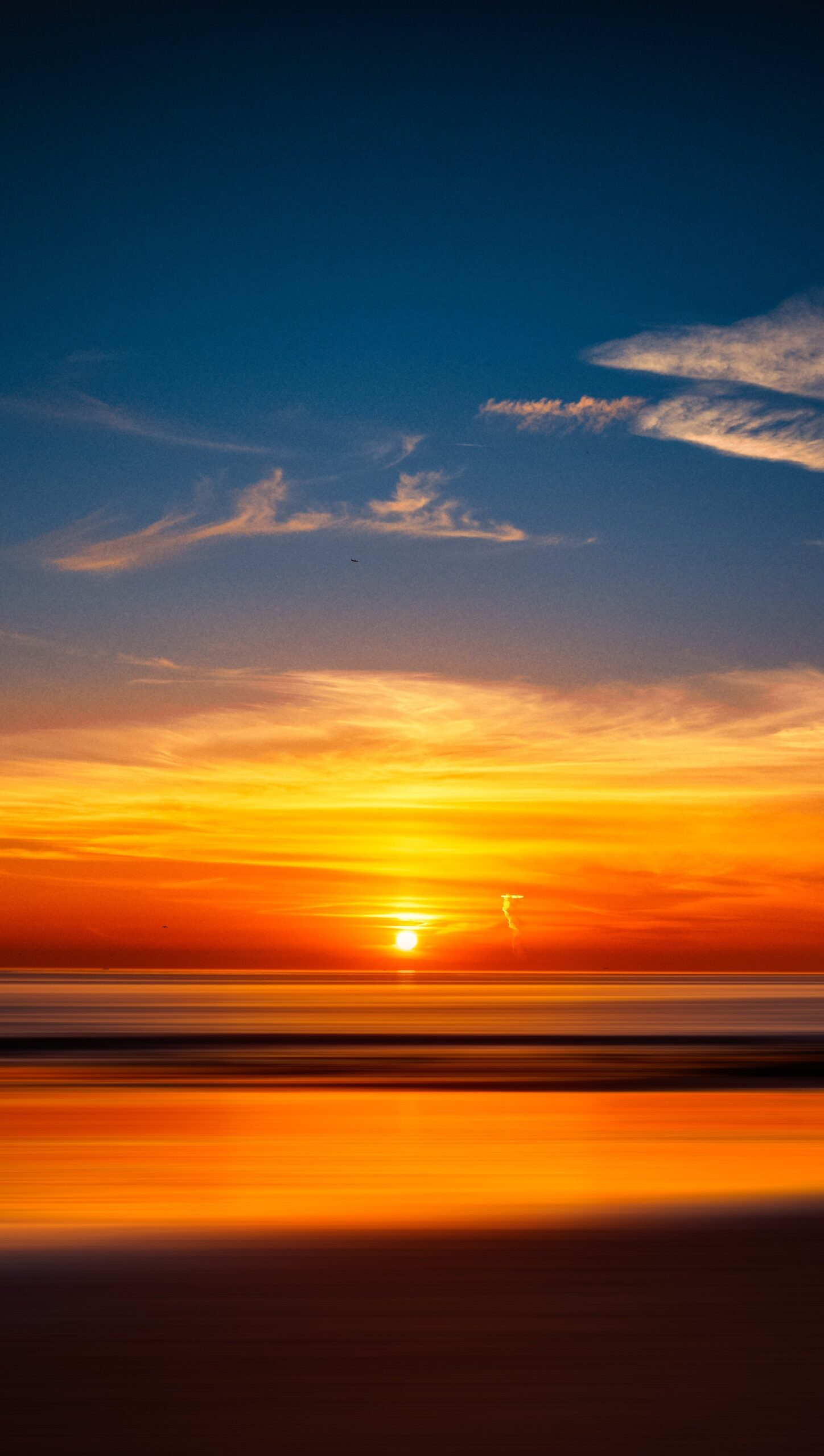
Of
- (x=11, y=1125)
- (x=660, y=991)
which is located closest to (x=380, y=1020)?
(x=11, y=1125)

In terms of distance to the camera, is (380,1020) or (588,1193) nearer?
(588,1193)

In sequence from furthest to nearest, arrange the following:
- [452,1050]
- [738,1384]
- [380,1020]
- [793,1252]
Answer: [380,1020] → [452,1050] → [793,1252] → [738,1384]

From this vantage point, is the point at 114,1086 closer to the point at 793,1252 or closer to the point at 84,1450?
the point at 793,1252

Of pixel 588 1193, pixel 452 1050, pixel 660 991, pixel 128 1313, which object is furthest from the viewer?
pixel 660 991

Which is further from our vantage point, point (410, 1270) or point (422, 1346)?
point (410, 1270)

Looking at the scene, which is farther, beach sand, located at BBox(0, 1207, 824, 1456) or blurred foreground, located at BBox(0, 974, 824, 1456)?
blurred foreground, located at BBox(0, 974, 824, 1456)

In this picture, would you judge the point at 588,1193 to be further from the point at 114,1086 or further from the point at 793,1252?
the point at 114,1086

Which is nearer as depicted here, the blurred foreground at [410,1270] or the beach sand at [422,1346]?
the beach sand at [422,1346]

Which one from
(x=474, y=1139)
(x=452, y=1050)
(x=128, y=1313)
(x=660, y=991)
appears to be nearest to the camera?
(x=128, y=1313)

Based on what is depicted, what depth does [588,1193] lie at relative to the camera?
18953 millimetres

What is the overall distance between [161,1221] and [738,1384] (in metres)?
8.60

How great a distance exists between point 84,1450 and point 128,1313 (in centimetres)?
346

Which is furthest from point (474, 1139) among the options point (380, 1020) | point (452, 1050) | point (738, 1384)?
point (380, 1020)

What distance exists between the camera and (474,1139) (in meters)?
24.6
